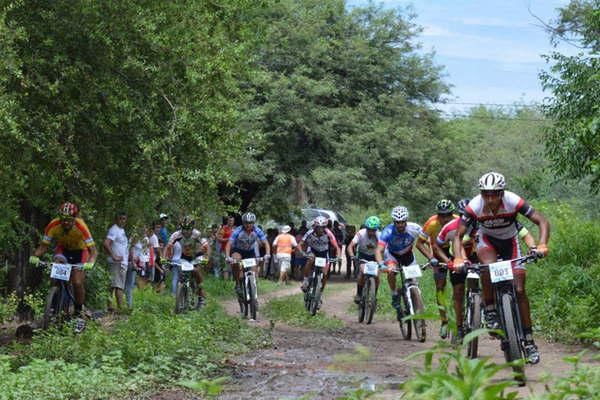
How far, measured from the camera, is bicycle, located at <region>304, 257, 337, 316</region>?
19.7m

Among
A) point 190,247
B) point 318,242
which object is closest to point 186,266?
point 190,247

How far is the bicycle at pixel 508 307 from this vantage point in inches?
386

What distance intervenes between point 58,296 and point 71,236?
2.79 ft

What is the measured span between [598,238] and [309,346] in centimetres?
725

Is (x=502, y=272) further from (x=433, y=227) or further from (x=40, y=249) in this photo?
(x=40, y=249)

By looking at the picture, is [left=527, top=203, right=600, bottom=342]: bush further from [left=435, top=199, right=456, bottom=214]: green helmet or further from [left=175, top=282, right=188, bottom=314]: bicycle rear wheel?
[left=175, top=282, right=188, bottom=314]: bicycle rear wheel

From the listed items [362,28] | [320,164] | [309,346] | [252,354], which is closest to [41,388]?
[252,354]

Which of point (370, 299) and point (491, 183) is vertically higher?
point (491, 183)

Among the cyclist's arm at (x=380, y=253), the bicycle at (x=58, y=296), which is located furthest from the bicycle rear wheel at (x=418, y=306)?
the bicycle at (x=58, y=296)

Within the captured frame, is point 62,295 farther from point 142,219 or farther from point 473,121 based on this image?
point 473,121

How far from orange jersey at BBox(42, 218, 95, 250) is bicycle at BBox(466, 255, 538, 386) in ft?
21.8

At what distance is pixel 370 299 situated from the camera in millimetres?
18859

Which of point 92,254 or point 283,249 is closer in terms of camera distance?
point 92,254

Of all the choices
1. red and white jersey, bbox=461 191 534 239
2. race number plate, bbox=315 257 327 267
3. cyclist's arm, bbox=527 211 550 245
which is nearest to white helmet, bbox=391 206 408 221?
race number plate, bbox=315 257 327 267
